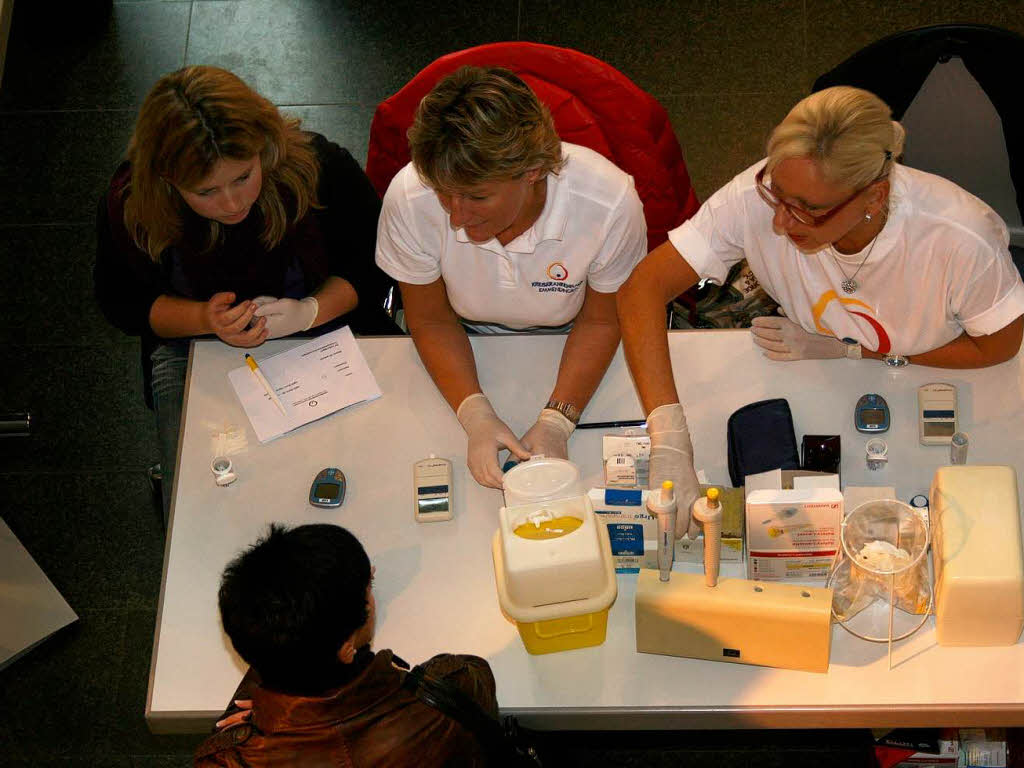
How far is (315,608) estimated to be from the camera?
5.48ft

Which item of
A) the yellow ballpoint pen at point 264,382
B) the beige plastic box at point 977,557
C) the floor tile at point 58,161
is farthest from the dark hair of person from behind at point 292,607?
the floor tile at point 58,161

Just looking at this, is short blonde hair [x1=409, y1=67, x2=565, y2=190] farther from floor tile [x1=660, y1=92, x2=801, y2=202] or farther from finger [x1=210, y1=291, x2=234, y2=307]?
floor tile [x1=660, y1=92, x2=801, y2=202]

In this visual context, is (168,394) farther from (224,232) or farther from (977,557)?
(977,557)

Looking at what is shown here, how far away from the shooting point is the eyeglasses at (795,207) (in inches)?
77.6

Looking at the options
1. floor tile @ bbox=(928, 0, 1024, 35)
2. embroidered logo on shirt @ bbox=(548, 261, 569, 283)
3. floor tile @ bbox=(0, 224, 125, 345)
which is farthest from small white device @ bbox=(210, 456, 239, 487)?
floor tile @ bbox=(928, 0, 1024, 35)

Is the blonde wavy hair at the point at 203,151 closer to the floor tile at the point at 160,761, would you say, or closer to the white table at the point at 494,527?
the white table at the point at 494,527

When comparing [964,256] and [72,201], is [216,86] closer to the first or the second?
[964,256]

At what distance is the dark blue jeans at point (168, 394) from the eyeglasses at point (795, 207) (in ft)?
4.72

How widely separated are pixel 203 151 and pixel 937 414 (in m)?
1.58

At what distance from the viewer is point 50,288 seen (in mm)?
3701

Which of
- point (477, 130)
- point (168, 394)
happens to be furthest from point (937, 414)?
point (168, 394)

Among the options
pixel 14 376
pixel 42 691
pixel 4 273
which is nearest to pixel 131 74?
pixel 4 273

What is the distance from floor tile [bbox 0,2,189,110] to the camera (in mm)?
4023

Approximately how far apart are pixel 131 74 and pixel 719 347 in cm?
273
